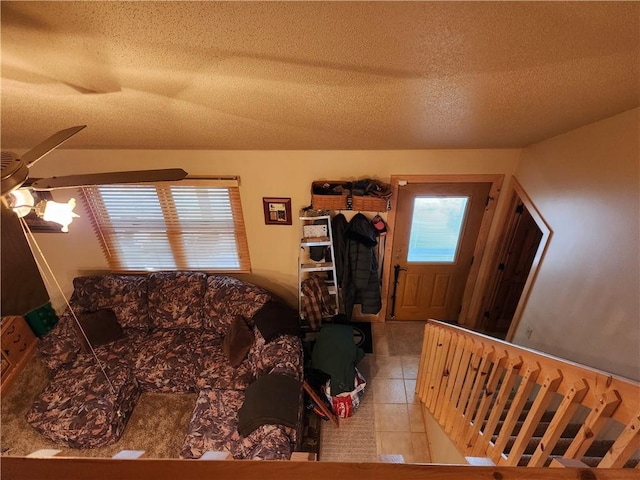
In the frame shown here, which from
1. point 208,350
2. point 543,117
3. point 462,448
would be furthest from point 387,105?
point 208,350

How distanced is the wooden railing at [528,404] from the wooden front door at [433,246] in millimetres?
1132

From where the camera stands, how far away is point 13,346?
3.48 m

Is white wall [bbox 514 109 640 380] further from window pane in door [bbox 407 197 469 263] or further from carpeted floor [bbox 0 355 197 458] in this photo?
carpeted floor [bbox 0 355 197 458]

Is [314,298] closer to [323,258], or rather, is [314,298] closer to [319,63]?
[323,258]

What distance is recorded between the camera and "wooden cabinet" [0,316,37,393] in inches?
132

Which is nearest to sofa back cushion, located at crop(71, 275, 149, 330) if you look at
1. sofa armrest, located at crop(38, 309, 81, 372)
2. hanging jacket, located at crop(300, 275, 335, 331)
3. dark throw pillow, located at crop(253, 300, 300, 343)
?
sofa armrest, located at crop(38, 309, 81, 372)

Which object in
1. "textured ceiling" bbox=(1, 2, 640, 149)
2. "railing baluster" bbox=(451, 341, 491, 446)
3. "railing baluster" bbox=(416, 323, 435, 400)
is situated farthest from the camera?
"railing baluster" bbox=(416, 323, 435, 400)

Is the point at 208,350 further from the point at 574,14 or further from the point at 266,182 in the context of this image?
the point at 574,14

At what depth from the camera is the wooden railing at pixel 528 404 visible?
109 centimetres

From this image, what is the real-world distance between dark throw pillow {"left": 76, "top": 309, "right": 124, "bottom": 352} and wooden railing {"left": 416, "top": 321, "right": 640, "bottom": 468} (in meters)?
3.22

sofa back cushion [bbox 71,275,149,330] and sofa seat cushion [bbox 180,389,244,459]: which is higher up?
sofa back cushion [bbox 71,275,149,330]

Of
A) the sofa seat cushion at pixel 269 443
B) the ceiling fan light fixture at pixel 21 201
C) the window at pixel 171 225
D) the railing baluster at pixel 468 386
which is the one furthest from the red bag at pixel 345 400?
the ceiling fan light fixture at pixel 21 201

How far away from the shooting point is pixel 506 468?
603 mm

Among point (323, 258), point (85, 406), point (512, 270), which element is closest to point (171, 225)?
point (323, 258)
